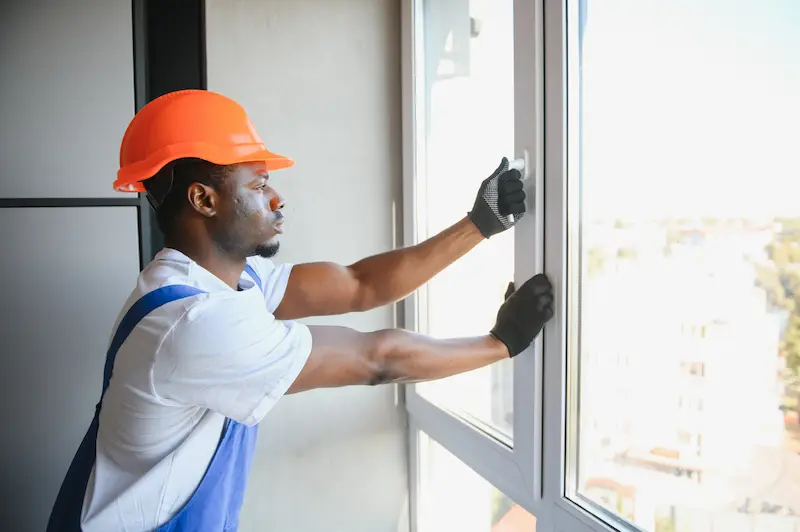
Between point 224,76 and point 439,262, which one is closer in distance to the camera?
point 439,262

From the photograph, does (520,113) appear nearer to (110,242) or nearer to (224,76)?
(224,76)

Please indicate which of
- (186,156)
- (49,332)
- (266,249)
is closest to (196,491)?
(266,249)

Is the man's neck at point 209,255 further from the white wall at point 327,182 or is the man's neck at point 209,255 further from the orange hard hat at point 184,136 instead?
the white wall at point 327,182

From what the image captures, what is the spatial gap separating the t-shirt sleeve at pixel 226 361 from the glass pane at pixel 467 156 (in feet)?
2.12

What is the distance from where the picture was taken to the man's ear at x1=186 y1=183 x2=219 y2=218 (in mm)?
1155

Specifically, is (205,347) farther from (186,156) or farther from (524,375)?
(524,375)

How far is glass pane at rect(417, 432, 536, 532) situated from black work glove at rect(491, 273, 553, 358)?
18.9 inches

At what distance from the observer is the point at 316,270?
5.05 feet

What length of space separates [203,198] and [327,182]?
2.22 ft

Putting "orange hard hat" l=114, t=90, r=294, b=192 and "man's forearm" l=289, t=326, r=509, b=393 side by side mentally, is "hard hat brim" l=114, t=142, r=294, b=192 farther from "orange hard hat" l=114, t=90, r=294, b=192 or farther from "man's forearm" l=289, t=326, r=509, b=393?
"man's forearm" l=289, t=326, r=509, b=393

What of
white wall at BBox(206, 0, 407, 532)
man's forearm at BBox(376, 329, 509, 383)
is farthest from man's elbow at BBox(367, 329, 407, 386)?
white wall at BBox(206, 0, 407, 532)

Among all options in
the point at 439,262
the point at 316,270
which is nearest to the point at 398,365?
the point at 439,262

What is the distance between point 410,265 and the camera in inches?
57.8

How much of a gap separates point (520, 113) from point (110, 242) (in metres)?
1.14
